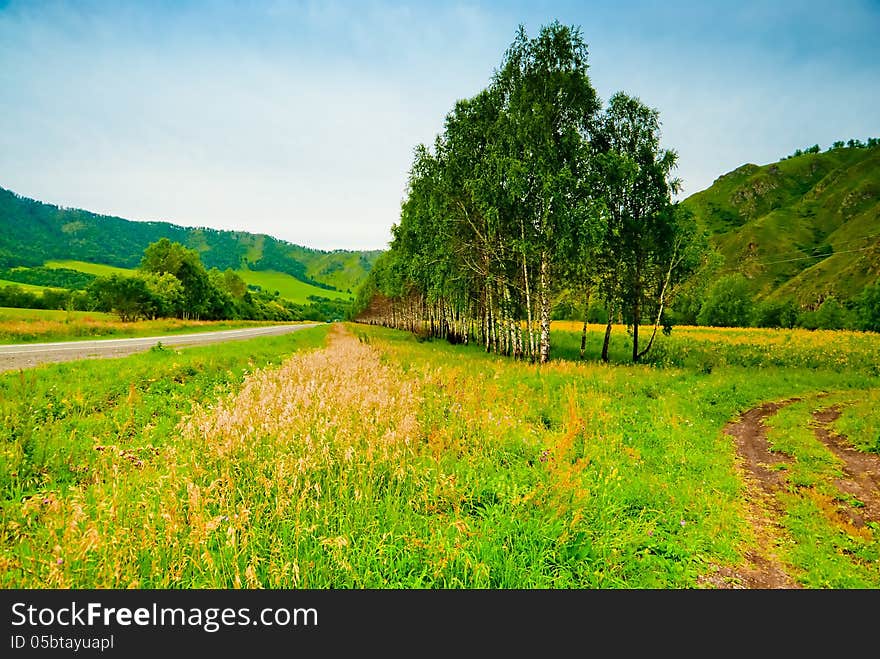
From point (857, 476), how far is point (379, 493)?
8.45 meters

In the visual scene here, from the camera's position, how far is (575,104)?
20.0 metres

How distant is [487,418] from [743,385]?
13226 mm

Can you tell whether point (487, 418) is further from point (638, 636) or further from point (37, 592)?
point (37, 592)

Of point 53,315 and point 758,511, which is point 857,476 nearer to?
point 758,511

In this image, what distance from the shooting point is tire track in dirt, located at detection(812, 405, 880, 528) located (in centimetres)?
534

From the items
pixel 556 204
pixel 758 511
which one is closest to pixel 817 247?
pixel 556 204

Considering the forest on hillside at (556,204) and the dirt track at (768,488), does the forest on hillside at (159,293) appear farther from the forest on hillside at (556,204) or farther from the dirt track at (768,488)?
the dirt track at (768,488)

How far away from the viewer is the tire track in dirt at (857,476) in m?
5.34

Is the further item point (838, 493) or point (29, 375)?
point (29, 375)

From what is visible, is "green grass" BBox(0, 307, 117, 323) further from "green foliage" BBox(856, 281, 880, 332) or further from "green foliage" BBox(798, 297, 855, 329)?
"green foliage" BBox(798, 297, 855, 329)

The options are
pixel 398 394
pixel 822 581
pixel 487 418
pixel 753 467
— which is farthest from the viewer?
pixel 398 394

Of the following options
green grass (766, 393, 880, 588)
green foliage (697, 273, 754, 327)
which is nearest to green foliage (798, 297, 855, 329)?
green foliage (697, 273, 754, 327)

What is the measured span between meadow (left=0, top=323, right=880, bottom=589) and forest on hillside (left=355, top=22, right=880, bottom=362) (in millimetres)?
11529

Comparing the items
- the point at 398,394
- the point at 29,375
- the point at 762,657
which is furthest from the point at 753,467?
the point at 29,375
